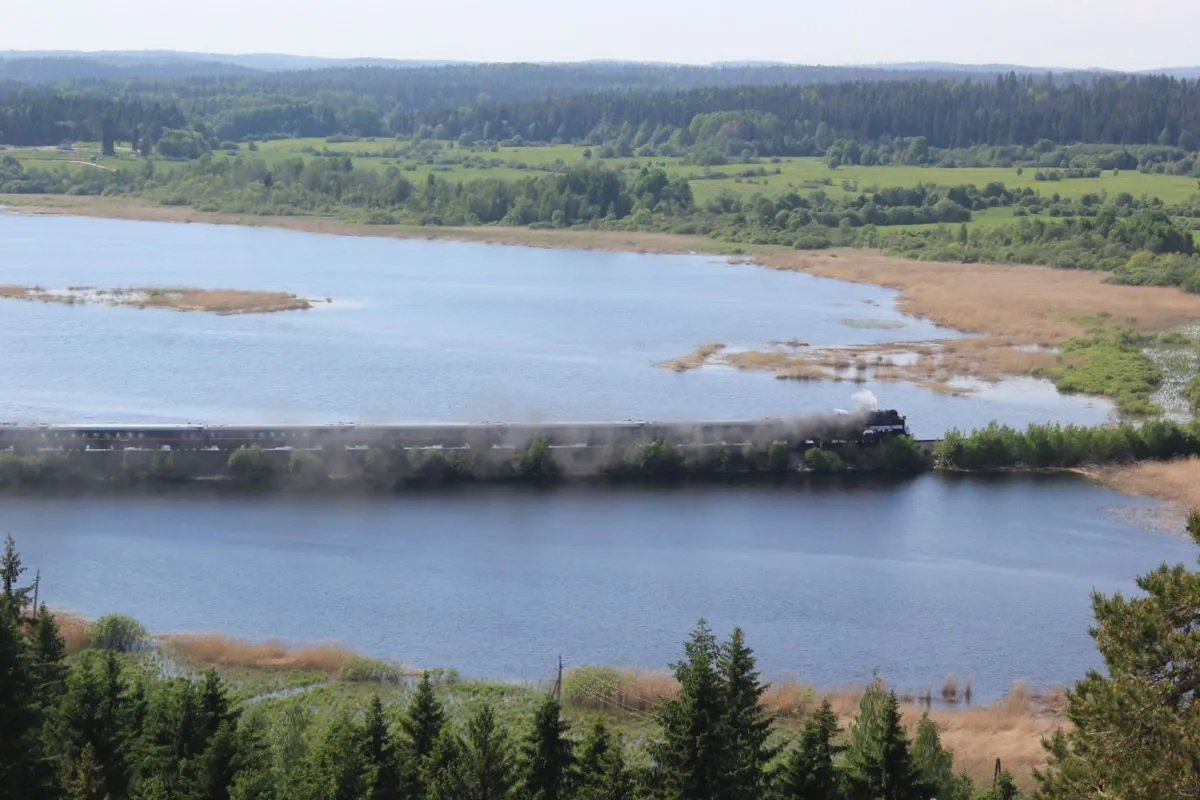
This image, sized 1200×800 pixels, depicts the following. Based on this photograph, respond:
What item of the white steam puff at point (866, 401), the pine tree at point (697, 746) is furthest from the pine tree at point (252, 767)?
the white steam puff at point (866, 401)

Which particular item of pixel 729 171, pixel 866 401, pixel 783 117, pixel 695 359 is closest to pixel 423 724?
pixel 866 401

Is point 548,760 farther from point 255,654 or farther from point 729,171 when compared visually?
point 729,171

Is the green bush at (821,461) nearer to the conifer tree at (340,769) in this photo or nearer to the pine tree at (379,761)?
the pine tree at (379,761)

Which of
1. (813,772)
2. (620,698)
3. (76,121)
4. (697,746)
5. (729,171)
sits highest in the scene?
(76,121)

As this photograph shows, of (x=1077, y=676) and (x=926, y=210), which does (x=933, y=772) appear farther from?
(x=926, y=210)

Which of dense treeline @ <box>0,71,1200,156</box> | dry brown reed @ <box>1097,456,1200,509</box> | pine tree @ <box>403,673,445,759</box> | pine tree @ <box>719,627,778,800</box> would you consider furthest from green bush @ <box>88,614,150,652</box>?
dense treeline @ <box>0,71,1200,156</box>

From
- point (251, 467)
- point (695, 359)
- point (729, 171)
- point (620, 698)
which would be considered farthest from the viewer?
point (729, 171)
